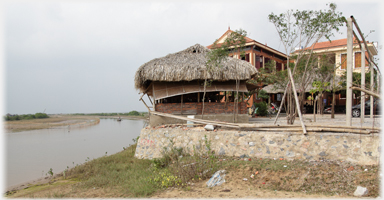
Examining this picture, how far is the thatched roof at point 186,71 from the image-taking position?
28.0 feet

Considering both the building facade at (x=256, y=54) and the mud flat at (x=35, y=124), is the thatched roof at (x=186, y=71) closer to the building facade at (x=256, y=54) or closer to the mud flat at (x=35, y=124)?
the building facade at (x=256, y=54)

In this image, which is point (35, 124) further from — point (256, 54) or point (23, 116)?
point (256, 54)

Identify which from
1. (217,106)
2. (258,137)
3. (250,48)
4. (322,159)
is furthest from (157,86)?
(250,48)

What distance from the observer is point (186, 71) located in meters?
8.59

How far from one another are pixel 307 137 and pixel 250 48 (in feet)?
45.1

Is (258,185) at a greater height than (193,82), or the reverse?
(193,82)

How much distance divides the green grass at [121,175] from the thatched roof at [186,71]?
9.67 ft

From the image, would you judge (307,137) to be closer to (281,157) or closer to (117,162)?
(281,157)

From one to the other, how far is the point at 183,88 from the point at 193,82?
48cm

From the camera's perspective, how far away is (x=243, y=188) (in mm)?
4473

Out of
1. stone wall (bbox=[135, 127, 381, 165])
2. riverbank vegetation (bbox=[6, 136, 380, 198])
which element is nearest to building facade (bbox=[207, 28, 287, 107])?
stone wall (bbox=[135, 127, 381, 165])

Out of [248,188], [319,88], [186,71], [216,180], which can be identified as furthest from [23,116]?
[248,188]

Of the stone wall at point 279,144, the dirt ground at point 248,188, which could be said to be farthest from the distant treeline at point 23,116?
the dirt ground at point 248,188

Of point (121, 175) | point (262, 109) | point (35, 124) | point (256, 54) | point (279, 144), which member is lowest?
point (35, 124)
